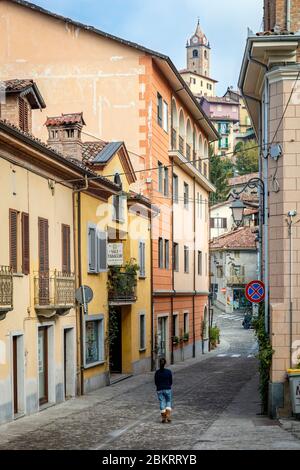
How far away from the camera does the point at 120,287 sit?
1118 inches

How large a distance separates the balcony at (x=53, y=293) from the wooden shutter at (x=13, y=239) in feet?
4.10

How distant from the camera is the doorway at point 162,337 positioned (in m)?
35.8

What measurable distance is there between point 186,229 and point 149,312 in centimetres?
898

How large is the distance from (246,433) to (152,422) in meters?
2.98

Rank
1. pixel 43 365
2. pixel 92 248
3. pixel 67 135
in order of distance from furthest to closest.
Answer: pixel 67 135, pixel 92 248, pixel 43 365

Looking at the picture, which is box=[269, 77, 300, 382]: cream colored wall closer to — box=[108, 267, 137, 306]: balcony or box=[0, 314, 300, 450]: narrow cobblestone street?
box=[0, 314, 300, 450]: narrow cobblestone street

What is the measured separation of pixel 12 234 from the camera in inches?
749

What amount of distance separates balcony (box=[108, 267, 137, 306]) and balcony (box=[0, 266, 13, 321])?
10277mm

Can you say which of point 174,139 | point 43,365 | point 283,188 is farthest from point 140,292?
point 283,188

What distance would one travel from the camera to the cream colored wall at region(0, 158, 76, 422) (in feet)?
60.4

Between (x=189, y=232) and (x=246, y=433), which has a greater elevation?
(x=189, y=232)

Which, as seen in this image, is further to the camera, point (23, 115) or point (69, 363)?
point (69, 363)

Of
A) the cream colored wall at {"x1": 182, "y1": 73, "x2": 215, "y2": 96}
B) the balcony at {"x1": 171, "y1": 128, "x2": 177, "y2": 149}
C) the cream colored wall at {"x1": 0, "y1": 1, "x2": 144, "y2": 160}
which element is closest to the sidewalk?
the cream colored wall at {"x1": 0, "y1": 1, "x2": 144, "y2": 160}

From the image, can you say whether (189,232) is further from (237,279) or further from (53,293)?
(237,279)
